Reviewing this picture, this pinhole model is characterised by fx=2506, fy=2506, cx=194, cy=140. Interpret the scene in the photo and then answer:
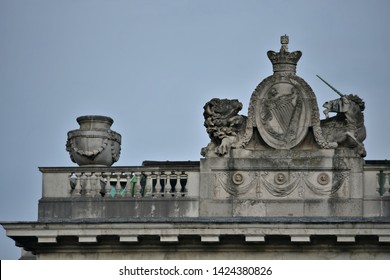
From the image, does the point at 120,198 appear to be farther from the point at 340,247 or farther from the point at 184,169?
the point at 340,247

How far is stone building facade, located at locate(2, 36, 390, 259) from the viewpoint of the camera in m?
64.2

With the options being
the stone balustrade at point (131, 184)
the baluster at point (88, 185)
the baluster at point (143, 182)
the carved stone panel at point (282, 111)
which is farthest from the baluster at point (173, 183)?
the carved stone panel at point (282, 111)

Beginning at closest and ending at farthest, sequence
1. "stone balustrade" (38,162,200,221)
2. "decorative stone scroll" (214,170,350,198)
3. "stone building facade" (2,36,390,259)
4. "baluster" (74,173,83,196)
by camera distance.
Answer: "stone building facade" (2,36,390,259)
"decorative stone scroll" (214,170,350,198)
"stone balustrade" (38,162,200,221)
"baluster" (74,173,83,196)

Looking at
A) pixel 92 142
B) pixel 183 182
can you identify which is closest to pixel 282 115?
pixel 183 182

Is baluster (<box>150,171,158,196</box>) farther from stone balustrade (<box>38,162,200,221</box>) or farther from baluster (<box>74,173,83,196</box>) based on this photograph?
baluster (<box>74,173,83,196</box>)

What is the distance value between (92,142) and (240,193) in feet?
14.0

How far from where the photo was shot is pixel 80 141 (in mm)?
66688

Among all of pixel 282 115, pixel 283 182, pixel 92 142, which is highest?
pixel 282 115

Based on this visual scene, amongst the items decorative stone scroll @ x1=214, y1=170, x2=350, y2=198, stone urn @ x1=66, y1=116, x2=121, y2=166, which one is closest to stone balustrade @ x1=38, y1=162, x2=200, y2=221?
stone urn @ x1=66, y1=116, x2=121, y2=166

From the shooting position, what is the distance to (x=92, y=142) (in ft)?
219

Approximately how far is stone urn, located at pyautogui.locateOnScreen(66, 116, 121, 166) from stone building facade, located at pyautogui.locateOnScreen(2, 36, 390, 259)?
0.09 feet

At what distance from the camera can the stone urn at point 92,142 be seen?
6662cm

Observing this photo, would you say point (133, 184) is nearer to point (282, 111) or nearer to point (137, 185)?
point (137, 185)

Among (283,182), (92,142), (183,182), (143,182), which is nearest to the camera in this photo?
(283,182)
